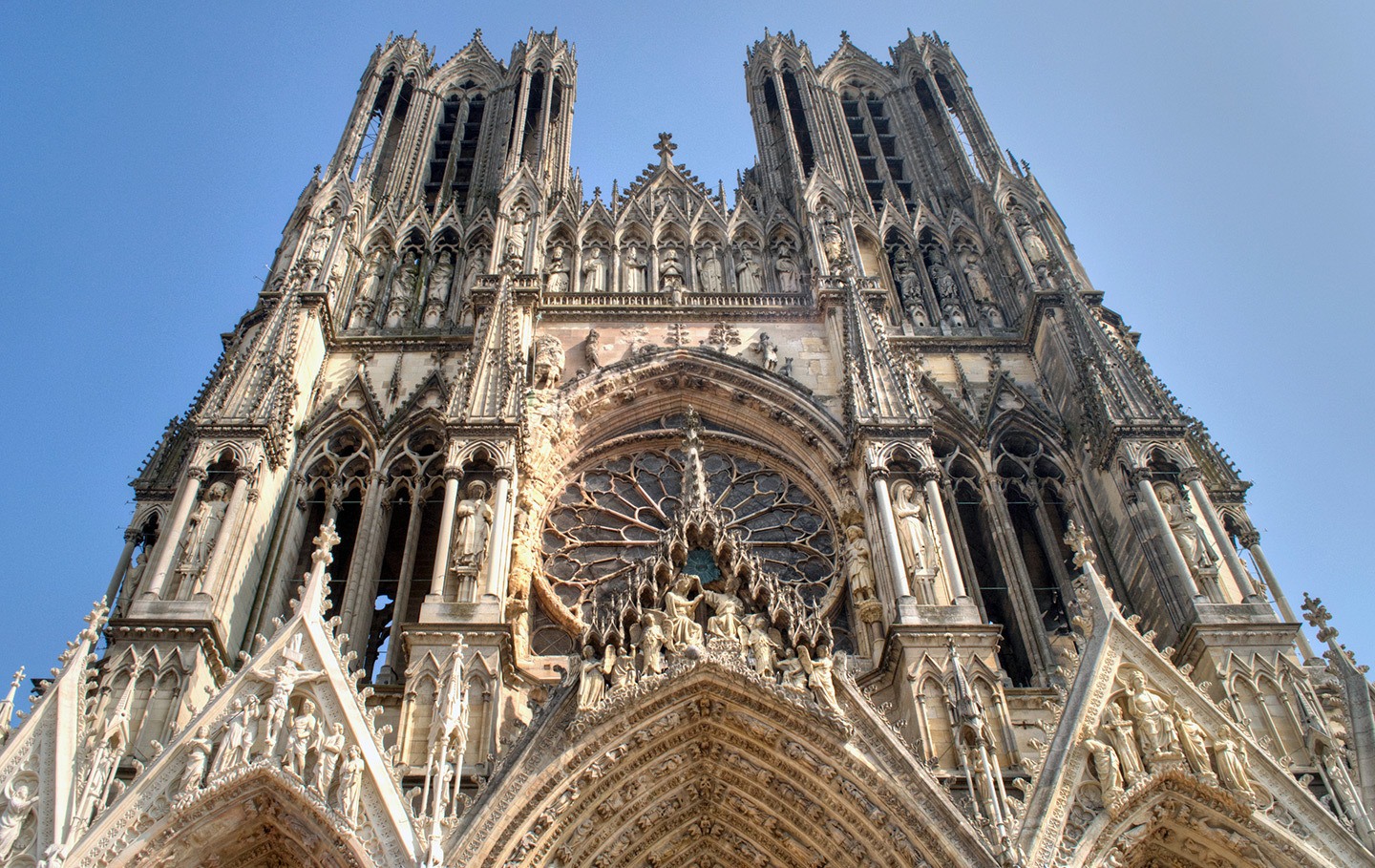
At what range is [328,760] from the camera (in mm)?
10375

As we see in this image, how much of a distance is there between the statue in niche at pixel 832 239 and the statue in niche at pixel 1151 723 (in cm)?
880

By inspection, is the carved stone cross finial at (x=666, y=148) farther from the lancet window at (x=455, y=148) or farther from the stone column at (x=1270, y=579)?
the stone column at (x=1270, y=579)

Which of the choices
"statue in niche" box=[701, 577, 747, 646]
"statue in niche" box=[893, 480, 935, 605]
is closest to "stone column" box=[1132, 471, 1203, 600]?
"statue in niche" box=[893, 480, 935, 605]

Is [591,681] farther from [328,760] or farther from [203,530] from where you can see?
[203,530]

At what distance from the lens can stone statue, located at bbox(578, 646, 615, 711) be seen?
1116cm

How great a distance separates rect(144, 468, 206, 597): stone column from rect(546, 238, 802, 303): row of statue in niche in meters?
6.55

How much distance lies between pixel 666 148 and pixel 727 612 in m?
12.7

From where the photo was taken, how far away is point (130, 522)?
15.5m

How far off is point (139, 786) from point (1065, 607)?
1028 cm

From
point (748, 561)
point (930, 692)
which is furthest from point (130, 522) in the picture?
point (930, 692)

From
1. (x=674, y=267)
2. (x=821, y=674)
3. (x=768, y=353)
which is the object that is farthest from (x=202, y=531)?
(x=674, y=267)

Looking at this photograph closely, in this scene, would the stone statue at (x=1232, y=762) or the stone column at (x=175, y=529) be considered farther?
the stone column at (x=175, y=529)

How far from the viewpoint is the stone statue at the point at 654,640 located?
11.6 meters

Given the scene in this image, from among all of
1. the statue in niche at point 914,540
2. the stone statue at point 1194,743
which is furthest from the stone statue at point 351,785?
the stone statue at point 1194,743
